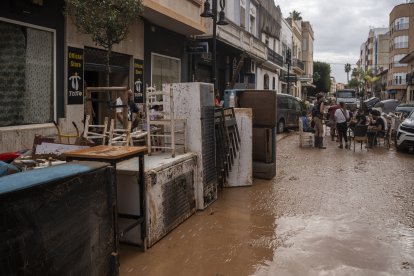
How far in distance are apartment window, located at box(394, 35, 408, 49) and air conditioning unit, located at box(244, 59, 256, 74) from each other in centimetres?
4737

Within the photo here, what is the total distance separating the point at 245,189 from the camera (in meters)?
7.55

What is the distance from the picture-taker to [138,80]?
12.2 meters

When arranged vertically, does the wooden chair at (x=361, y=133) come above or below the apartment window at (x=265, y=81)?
below

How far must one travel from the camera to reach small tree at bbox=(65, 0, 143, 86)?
747cm

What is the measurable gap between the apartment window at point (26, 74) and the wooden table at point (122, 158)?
4.40 metres

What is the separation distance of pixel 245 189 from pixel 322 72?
2954 inches

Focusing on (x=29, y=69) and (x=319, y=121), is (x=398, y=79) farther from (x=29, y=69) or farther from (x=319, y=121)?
(x=29, y=69)

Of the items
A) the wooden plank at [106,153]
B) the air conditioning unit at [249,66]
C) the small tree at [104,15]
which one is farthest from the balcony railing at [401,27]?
the wooden plank at [106,153]

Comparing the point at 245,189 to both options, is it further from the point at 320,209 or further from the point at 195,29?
the point at 195,29

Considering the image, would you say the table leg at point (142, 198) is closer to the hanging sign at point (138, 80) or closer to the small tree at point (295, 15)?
the hanging sign at point (138, 80)

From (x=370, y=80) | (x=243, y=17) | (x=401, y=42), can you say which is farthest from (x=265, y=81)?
(x=370, y=80)

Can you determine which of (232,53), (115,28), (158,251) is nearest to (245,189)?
(158,251)

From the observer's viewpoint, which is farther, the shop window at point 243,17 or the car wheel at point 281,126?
the shop window at point 243,17

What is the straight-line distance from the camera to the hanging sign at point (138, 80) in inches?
474
